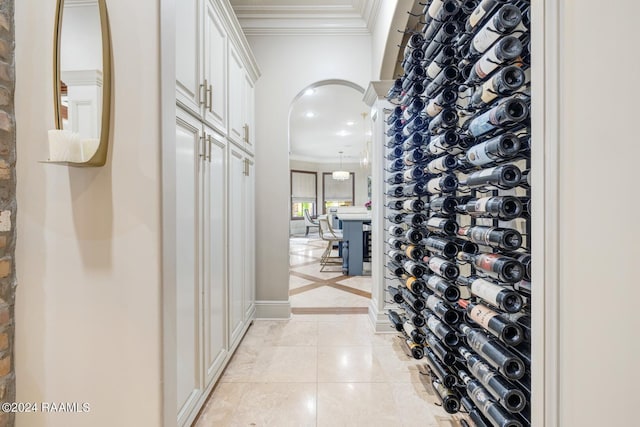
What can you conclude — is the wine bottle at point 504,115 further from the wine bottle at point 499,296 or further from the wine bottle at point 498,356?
the wine bottle at point 498,356

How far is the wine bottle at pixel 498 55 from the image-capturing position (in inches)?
36.3

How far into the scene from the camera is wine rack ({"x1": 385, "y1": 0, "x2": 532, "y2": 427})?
944mm

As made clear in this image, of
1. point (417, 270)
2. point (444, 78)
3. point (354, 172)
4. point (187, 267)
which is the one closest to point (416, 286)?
point (417, 270)

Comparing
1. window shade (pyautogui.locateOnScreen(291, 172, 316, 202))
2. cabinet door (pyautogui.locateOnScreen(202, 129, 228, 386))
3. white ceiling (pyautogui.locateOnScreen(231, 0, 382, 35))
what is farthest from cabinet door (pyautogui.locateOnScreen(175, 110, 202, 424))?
window shade (pyautogui.locateOnScreen(291, 172, 316, 202))

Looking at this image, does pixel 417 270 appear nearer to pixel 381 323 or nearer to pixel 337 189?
pixel 381 323

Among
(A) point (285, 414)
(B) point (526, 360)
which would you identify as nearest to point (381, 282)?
(A) point (285, 414)

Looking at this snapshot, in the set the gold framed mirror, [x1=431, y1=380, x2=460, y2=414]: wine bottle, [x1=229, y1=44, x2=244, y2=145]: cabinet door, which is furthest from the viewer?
[x1=229, y1=44, x2=244, y2=145]: cabinet door

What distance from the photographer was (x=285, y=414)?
165 cm

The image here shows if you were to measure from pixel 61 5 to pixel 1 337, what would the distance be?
1111 millimetres

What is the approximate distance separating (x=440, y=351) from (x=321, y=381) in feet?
2.70

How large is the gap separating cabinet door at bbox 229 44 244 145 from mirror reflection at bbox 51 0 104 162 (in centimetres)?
114

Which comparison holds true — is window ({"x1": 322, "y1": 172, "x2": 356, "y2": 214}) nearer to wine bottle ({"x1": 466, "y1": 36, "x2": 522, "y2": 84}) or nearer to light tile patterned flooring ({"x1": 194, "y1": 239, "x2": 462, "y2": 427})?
light tile patterned flooring ({"x1": 194, "y1": 239, "x2": 462, "y2": 427})
